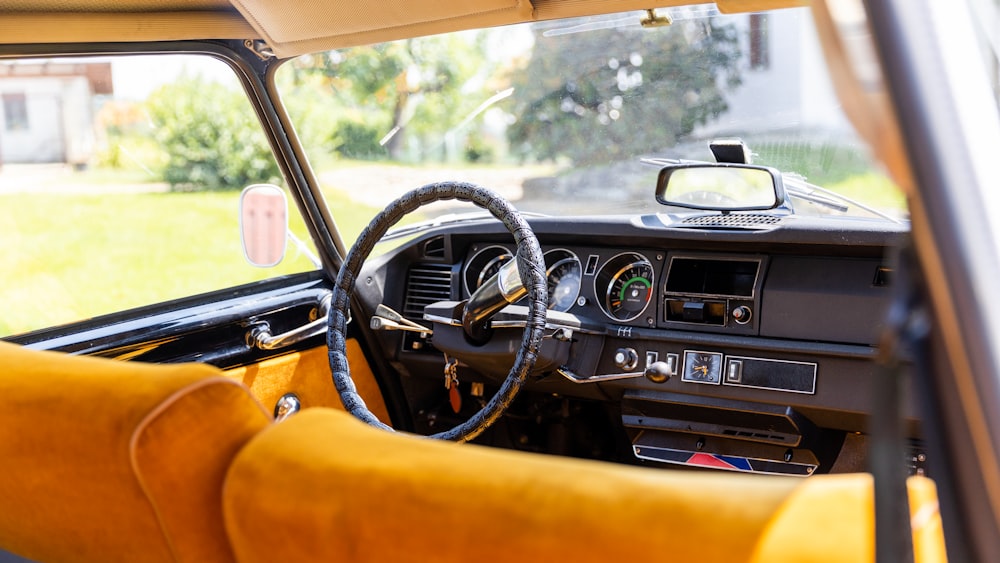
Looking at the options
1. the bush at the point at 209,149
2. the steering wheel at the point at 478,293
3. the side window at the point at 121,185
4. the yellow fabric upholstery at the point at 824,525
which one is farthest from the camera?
the bush at the point at 209,149

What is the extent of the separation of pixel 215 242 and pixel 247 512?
8326mm

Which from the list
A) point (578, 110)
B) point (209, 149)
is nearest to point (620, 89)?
point (578, 110)

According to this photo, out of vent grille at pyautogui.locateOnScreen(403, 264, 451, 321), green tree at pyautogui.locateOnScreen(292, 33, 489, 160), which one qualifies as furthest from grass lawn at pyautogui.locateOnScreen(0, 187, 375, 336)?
vent grille at pyautogui.locateOnScreen(403, 264, 451, 321)

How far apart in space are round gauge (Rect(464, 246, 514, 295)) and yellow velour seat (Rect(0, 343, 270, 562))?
6.94 feet

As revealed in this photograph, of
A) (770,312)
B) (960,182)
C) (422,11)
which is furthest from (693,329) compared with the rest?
(960,182)

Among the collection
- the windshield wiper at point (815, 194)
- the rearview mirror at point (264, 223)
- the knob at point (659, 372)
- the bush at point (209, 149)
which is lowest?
the knob at point (659, 372)

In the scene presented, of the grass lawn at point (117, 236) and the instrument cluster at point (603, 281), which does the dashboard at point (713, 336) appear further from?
the grass lawn at point (117, 236)

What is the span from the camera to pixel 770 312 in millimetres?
2891

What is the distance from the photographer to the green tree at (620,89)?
440 cm

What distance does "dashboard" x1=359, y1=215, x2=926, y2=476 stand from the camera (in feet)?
9.10

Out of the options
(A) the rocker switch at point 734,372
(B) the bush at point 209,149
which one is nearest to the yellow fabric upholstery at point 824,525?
(A) the rocker switch at point 734,372

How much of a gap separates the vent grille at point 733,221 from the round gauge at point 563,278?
410mm

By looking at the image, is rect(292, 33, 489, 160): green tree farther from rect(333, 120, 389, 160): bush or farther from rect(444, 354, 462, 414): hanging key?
rect(444, 354, 462, 414): hanging key

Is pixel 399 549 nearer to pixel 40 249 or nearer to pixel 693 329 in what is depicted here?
pixel 693 329
